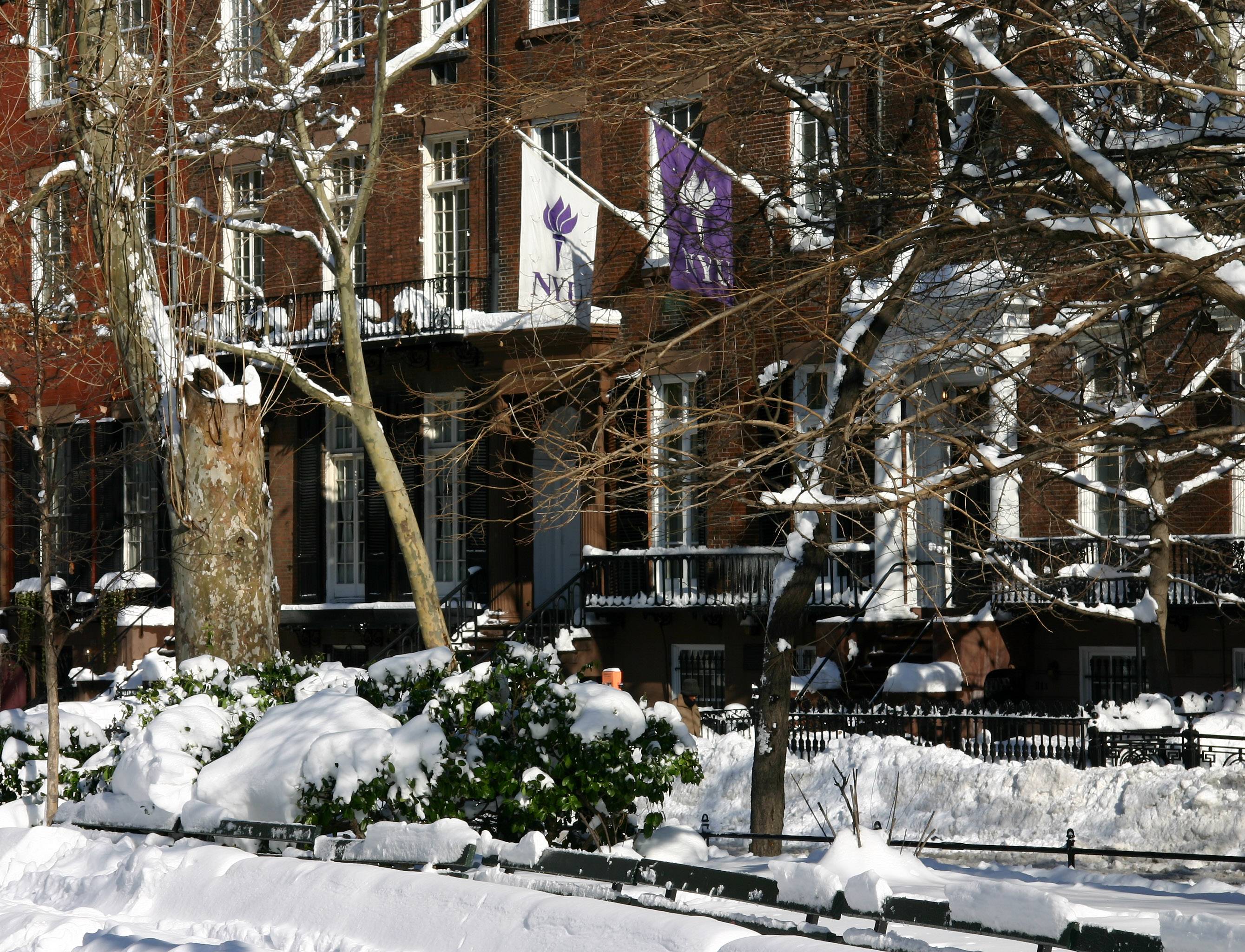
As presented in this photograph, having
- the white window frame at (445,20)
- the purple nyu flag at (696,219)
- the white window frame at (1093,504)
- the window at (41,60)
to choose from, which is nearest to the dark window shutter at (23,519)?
the window at (41,60)

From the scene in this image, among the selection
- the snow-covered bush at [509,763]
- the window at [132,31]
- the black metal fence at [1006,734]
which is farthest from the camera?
the window at [132,31]

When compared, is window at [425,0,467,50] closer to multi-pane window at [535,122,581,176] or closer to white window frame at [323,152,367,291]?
multi-pane window at [535,122,581,176]

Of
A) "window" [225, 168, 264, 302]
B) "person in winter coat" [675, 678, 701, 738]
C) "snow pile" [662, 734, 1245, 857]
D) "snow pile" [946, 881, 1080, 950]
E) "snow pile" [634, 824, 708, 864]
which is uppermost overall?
"window" [225, 168, 264, 302]

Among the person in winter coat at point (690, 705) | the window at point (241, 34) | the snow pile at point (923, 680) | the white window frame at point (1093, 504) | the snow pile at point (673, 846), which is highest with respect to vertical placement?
the window at point (241, 34)

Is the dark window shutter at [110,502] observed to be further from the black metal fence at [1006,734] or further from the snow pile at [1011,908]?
the snow pile at [1011,908]

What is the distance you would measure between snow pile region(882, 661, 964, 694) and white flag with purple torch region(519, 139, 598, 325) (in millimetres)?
6086

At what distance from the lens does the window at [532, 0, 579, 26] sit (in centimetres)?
2456

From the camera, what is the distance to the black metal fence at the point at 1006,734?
50.5 ft

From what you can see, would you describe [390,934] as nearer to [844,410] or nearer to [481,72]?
[844,410]

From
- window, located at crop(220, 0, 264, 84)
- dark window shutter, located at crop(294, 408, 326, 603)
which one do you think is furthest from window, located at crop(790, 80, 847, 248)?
dark window shutter, located at crop(294, 408, 326, 603)

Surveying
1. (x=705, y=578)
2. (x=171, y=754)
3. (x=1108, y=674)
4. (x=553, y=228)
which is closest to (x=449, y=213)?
(x=553, y=228)

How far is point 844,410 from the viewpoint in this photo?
11.5m

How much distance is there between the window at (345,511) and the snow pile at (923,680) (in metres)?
10.8

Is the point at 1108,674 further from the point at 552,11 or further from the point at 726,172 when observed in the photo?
the point at 552,11
